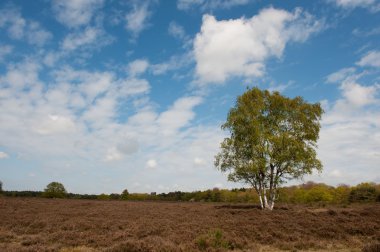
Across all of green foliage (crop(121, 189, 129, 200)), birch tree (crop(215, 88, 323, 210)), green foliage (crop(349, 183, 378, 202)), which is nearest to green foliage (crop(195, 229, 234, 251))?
birch tree (crop(215, 88, 323, 210))

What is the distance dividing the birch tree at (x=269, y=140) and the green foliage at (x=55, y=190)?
78.4m

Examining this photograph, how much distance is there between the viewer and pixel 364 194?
6347cm


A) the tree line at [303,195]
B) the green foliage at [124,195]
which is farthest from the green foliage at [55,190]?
the green foliage at [124,195]

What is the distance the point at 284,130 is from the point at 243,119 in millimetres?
4755

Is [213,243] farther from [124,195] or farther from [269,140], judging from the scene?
[124,195]

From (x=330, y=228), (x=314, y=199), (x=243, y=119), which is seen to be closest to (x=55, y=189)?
(x=314, y=199)

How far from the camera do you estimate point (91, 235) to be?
1719cm

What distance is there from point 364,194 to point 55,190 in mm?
85298

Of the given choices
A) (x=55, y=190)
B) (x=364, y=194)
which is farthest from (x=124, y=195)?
(x=364, y=194)

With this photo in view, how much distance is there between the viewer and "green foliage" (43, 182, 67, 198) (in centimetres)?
10181

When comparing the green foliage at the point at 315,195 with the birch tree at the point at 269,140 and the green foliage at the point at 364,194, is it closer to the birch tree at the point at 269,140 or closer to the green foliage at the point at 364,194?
the green foliage at the point at 364,194

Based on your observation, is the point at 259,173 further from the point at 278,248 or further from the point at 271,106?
the point at 278,248

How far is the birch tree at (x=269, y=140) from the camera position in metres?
35.4

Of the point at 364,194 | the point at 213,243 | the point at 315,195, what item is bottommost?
the point at 213,243
